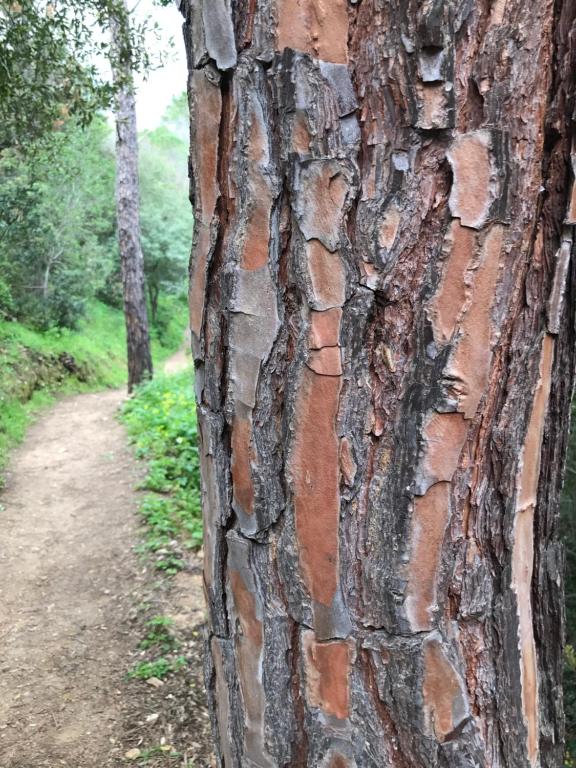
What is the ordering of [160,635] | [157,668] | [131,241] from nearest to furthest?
1. [157,668]
2. [160,635]
3. [131,241]

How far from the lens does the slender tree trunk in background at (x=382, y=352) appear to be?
2.66 feet

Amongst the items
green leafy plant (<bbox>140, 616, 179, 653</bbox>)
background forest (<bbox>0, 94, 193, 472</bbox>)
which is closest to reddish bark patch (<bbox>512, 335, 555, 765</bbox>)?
green leafy plant (<bbox>140, 616, 179, 653</bbox>)

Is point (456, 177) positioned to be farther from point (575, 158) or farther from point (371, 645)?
point (371, 645)

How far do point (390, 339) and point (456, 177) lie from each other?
0.24 metres

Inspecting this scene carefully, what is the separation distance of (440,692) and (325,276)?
2.08 ft

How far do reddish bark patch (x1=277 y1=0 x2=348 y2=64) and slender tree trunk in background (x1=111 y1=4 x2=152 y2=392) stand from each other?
9252mm

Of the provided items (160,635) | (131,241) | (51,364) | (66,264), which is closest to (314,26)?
(160,635)

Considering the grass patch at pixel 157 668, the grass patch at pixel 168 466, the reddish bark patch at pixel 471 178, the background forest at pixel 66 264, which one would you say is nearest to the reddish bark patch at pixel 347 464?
the reddish bark patch at pixel 471 178

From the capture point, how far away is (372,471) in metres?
0.87

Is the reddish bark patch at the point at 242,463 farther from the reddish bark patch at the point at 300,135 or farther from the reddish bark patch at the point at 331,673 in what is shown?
the reddish bark patch at the point at 300,135

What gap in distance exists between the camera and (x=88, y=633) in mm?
3557

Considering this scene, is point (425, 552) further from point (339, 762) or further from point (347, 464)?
point (339, 762)

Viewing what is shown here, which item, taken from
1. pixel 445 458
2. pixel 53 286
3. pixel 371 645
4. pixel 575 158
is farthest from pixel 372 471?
pixel 53 286

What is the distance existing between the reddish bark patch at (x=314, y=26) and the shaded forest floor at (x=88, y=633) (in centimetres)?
263
